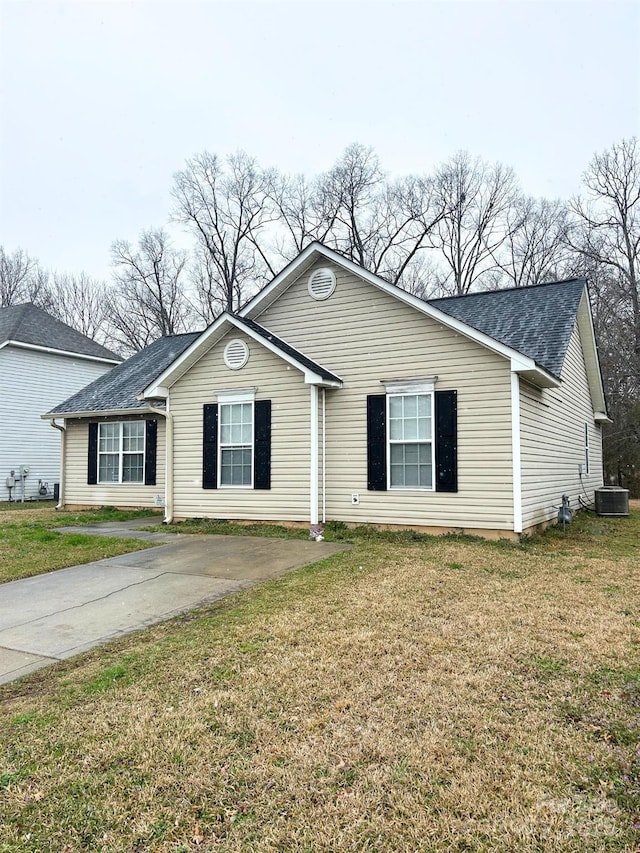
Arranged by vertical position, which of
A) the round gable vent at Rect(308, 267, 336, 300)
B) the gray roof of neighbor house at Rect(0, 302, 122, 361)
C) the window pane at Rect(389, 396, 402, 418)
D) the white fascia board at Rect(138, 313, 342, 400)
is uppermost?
the gray roof of neighbor house at Rect(0, 302, 122, 361)

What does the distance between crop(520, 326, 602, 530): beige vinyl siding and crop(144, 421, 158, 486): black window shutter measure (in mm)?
8402

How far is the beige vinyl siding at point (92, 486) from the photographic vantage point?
13266mm

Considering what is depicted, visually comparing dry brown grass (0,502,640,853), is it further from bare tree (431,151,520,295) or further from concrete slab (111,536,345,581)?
bare tree (431,151,520,295)

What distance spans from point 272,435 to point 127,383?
6.34m

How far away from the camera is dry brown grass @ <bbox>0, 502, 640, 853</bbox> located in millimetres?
2248

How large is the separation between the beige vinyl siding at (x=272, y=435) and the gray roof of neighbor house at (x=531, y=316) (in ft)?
10.5

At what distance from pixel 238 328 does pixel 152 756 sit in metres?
8.68

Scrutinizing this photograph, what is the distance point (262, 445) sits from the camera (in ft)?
34.9

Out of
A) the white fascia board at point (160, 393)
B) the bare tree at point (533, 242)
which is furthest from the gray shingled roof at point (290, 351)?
the bare tree at point (533, 242)

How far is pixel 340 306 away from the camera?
416 inches

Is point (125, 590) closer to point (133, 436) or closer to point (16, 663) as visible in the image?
point (16, 663)

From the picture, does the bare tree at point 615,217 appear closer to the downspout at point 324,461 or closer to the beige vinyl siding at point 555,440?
the beige vinyl siding at point 555,440

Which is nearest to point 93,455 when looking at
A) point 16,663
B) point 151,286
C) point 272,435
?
point 272,435

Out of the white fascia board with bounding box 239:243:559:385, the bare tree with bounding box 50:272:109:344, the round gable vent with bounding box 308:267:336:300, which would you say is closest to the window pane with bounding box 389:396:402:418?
the white fascia board with bounding box 239:243:559:385
